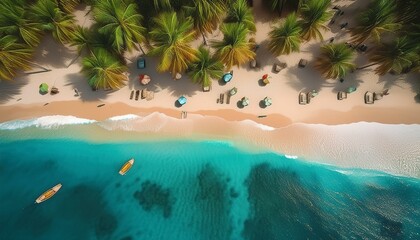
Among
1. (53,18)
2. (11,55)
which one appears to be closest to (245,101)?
(53,18)

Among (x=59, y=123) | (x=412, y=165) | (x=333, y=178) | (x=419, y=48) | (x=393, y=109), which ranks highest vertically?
(x=419, y=48)

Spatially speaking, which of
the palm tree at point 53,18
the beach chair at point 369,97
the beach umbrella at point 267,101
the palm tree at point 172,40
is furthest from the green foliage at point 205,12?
the beach chair at point 369,97

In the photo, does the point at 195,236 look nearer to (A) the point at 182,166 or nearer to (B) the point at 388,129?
(A) the point at 182,166

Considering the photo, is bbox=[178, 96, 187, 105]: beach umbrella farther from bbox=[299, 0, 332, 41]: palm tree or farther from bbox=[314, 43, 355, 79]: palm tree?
bbox=[314, 43, 355, 79]: palm tree

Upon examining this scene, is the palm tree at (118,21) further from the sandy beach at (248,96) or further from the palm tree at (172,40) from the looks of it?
the sandy beach at (248,96)

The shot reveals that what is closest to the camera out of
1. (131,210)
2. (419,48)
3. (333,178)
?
(419,48)

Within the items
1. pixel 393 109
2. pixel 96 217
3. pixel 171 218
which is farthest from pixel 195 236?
pixel 393 109

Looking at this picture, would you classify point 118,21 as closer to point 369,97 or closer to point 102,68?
point 102,68

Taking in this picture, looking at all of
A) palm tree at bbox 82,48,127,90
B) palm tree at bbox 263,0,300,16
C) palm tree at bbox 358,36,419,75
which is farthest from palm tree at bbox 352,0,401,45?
palm tree at bbox 82,48,127,90
